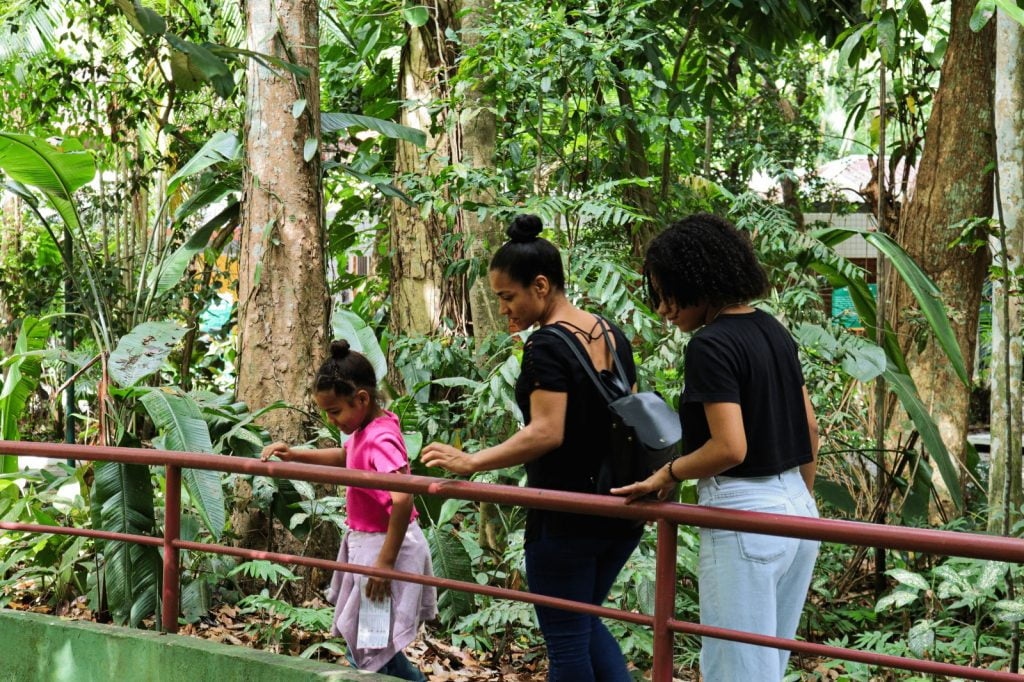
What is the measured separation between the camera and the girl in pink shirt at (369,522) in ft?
11.5

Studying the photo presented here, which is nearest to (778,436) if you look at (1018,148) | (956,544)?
(956,544)

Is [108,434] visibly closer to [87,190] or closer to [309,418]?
→ [309,418]

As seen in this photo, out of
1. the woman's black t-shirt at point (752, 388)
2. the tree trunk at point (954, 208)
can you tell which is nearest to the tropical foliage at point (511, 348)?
the tree trunk at point (954, 208)

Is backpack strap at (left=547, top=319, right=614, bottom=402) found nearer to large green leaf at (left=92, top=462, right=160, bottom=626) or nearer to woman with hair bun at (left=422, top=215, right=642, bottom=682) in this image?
woman with hair bun at (left=422, top=215, right=642, bottom=682)

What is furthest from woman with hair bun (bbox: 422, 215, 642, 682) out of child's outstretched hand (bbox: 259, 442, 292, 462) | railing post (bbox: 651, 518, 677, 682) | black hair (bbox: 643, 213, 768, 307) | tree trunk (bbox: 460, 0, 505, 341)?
tree trunk (bbox: 460, 0, 505, 341)

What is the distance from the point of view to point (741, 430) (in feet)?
8.02

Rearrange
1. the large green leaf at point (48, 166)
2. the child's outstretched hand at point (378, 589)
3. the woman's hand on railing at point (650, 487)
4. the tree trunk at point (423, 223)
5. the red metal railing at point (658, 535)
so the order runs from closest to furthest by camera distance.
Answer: the red metal railing at point (658, 535) < the woman's hand on railing at point (650, 487) < the child's outstretched hand at point (378, 589) < the large green leaf at point (48, 166) < the tree trunk at point (423, 223)

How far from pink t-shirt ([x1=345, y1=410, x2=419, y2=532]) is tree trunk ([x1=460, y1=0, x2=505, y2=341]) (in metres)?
3.05

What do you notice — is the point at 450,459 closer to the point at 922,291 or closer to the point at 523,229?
the point at 523,229

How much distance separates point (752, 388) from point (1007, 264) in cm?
361

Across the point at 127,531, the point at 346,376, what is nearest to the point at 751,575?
the point at 346,376

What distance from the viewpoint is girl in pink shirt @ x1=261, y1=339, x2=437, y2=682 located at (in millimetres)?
3512

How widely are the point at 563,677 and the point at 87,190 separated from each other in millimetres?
9017

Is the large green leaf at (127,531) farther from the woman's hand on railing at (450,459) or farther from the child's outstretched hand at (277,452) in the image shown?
the woman's hand on railing at (450,459)
